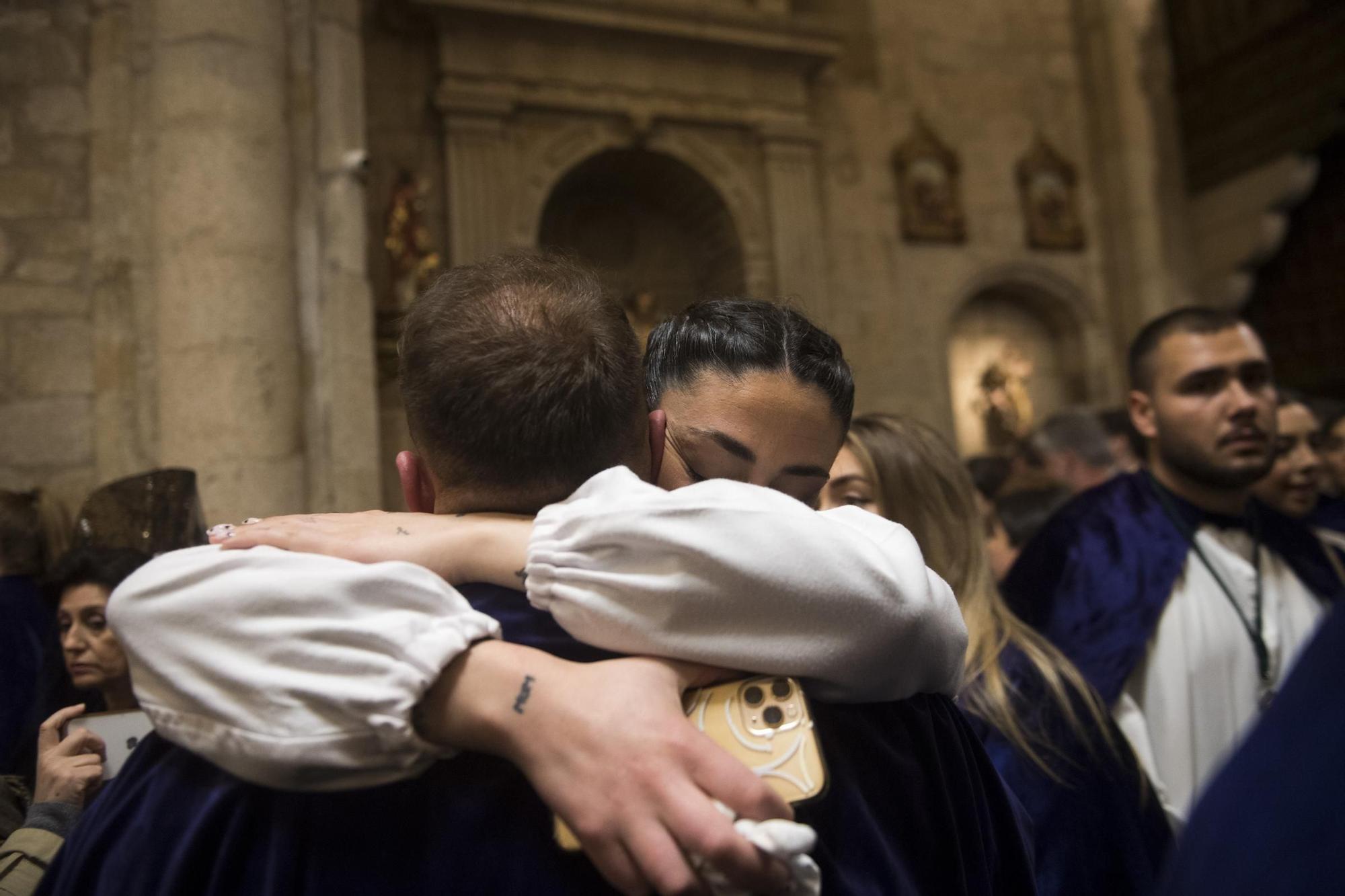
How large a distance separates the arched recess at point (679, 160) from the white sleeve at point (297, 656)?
25.1 ft

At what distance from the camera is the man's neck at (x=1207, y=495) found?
2754 mm

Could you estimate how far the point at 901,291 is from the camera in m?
9.58

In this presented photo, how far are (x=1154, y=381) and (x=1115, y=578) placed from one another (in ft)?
1.99

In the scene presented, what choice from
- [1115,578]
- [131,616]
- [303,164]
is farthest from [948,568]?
[303,164]

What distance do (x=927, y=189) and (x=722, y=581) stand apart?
9.56 metres

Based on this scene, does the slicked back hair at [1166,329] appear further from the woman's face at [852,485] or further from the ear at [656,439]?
the ear at [656,439]

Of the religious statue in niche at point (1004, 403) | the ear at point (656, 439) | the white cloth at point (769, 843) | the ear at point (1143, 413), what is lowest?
the white cloth at point (769, 843)

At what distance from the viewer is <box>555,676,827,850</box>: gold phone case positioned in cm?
82

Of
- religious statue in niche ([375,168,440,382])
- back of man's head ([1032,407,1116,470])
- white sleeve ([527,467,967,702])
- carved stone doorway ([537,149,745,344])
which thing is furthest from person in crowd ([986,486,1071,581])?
carved stone doorway ([537,149,745,344])

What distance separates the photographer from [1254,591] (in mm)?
2693

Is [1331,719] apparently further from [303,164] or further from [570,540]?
[303,164]

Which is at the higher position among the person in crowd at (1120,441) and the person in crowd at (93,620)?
the person in crowd at (1120,441)

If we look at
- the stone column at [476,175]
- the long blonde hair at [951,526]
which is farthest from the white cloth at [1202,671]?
the stone column at [476,175]

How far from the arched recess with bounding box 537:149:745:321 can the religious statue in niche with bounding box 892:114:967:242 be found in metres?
1.78
